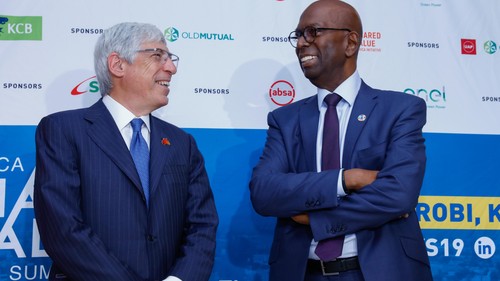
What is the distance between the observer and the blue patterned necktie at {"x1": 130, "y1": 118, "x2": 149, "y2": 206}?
2594 mm

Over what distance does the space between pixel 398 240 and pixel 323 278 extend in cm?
34

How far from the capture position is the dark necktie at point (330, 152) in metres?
2.49

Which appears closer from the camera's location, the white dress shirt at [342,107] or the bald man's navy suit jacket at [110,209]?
the bald man's navy suit jacket at [110,209]

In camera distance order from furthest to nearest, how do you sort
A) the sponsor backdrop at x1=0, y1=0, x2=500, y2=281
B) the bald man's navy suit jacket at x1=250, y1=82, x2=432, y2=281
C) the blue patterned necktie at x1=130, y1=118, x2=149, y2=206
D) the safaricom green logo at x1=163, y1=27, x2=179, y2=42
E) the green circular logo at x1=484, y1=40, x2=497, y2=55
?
the green circular logo at x1=484, y1=40, x2=497, y2=55 → the safaricom green logo at x1=163, y1=27, x2=179, y2=42 → the sponsor backdrop at x1=0, y1=0, x2=500, y2=281 → the blue patterned necktie at x1=130, y1=118, x2=149, y2=206 → the bald man's navy suit jacket at x1=250, y1=82, x2=432, y2=281

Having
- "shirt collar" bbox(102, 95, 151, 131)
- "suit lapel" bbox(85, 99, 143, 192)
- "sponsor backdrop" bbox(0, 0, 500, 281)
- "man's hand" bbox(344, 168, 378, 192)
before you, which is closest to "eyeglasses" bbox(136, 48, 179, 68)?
"shirt collar" bbox(102, 95, 151, 131)

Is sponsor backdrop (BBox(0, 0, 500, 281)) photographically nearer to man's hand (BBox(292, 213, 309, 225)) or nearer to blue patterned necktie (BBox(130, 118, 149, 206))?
blue patterned necktie (BBox(130, 118, 149, 206))

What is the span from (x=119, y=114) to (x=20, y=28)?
1.33 metres

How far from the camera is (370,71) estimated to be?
12.9 feet

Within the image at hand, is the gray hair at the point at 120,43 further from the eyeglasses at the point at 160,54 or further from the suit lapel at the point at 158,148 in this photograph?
the suit lapel at the point at 158,148

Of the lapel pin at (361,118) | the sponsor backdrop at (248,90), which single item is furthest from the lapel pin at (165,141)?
the sponsor backdrop at (248,90)

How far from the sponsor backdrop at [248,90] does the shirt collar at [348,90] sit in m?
0.93

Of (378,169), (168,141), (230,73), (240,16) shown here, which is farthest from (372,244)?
(240,16)

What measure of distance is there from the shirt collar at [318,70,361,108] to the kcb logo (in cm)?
90

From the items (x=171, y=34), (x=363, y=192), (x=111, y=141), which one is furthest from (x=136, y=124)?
(x=171, y=34)
